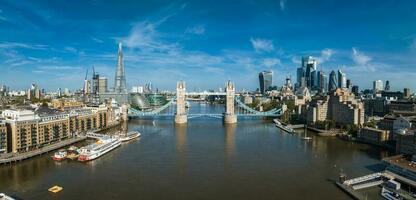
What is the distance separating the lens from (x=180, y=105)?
3098 cm

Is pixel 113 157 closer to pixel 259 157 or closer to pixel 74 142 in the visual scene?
pixel 74 142

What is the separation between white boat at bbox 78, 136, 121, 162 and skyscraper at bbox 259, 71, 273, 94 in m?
79.4

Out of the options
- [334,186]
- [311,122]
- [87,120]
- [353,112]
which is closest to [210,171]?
[334,186]

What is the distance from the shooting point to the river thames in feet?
32.3

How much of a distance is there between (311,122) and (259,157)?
42.5 feet

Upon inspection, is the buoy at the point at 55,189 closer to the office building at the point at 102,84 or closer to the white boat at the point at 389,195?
the white boat at the point at 389,195

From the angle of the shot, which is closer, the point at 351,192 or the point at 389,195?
the point at 389,195

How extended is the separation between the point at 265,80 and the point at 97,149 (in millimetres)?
83449

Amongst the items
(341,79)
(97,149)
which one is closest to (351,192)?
(97,149)

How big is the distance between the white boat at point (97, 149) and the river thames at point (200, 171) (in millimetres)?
308

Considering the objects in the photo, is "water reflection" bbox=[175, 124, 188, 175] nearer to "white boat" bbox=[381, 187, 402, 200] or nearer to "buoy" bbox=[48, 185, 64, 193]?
"buoy" bbox=[48, 185, 64, 193]

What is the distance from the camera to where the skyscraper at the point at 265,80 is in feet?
311

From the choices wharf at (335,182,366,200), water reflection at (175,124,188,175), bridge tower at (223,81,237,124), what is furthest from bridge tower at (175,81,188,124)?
wharf at (335,182,366,200)

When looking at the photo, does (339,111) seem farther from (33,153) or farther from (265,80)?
(265,80)
